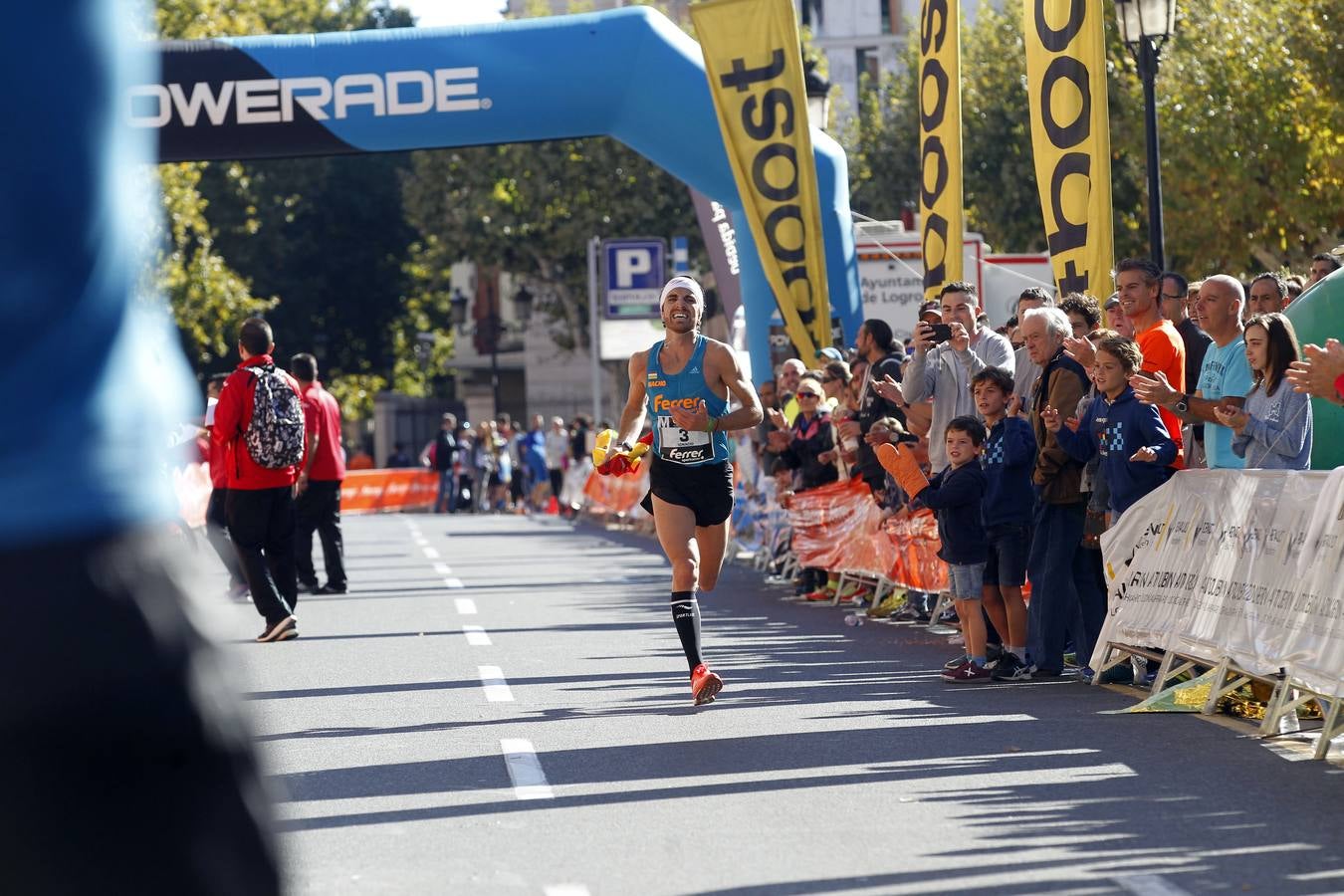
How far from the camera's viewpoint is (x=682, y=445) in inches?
411

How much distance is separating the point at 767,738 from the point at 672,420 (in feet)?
6.43

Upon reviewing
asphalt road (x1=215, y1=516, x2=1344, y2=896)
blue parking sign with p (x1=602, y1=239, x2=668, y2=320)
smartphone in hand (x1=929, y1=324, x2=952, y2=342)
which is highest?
blue parking sign with p (x1=602, y1=239, x2=668, y2=320)

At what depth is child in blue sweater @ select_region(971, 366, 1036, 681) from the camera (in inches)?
443

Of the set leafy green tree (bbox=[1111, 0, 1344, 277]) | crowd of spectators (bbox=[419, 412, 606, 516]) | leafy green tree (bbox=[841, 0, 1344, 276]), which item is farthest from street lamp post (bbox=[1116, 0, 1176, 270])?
crowd of spectators (bbox=[419, 412, 606, 516])

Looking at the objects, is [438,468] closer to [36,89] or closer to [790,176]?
[790,176]

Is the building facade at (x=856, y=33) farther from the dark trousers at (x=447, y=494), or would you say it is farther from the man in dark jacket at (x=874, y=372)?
the man in dark jacket at (x=874, y=372)

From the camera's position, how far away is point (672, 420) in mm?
10430

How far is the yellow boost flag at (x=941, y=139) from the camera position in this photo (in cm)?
1655

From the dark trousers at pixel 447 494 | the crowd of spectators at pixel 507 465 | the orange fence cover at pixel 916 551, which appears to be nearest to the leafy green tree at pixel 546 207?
the crowd of spectators at pixel 507 465

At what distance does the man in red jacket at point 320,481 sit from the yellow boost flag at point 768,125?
3833mm

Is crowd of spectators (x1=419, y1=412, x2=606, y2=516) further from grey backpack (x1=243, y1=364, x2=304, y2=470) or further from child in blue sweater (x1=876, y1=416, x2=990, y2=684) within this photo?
child in blue sweater (x1=876, y1=416, x2=990, y2=684)

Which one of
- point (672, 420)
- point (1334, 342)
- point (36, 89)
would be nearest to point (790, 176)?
point (672, 420)

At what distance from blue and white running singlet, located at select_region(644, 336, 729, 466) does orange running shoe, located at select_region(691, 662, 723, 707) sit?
101cm

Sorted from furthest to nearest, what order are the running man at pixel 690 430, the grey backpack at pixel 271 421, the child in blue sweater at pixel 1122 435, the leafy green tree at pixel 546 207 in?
the leafy green tree at pixel 546 207 → the grey backpack at pixel 271 421 → the child in blue sweater at pixel 1122 435 → the running man at pixel 690 430
